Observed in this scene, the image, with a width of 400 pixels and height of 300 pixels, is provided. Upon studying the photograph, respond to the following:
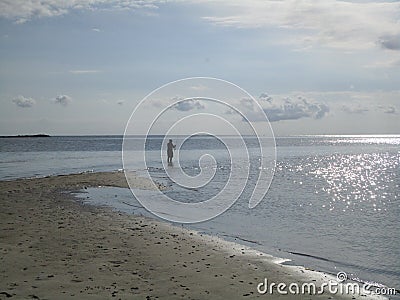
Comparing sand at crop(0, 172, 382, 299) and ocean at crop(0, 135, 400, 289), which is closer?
sand at crop(0, 172, 382, 299)

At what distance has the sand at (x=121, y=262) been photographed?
891 centimetres

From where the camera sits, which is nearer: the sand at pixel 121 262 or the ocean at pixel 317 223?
the sand at pixel 121 262

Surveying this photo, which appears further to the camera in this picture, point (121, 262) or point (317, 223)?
point (317, 223)

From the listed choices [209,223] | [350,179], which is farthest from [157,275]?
[350,179]

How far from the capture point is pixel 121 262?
429 inches

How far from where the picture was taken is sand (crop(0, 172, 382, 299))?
8.91 meters

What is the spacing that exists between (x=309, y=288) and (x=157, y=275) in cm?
312

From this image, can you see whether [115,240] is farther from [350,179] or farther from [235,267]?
[350,179]

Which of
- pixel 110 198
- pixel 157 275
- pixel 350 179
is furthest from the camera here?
pixel 350 179

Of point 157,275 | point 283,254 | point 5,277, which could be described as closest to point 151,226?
point 283,254

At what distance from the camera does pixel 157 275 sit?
10.0 meters

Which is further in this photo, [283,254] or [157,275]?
[283,254]

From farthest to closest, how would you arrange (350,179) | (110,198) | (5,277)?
(350,179), (110,198), (5,277)

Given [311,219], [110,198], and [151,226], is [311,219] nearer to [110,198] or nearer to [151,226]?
[151,226]
